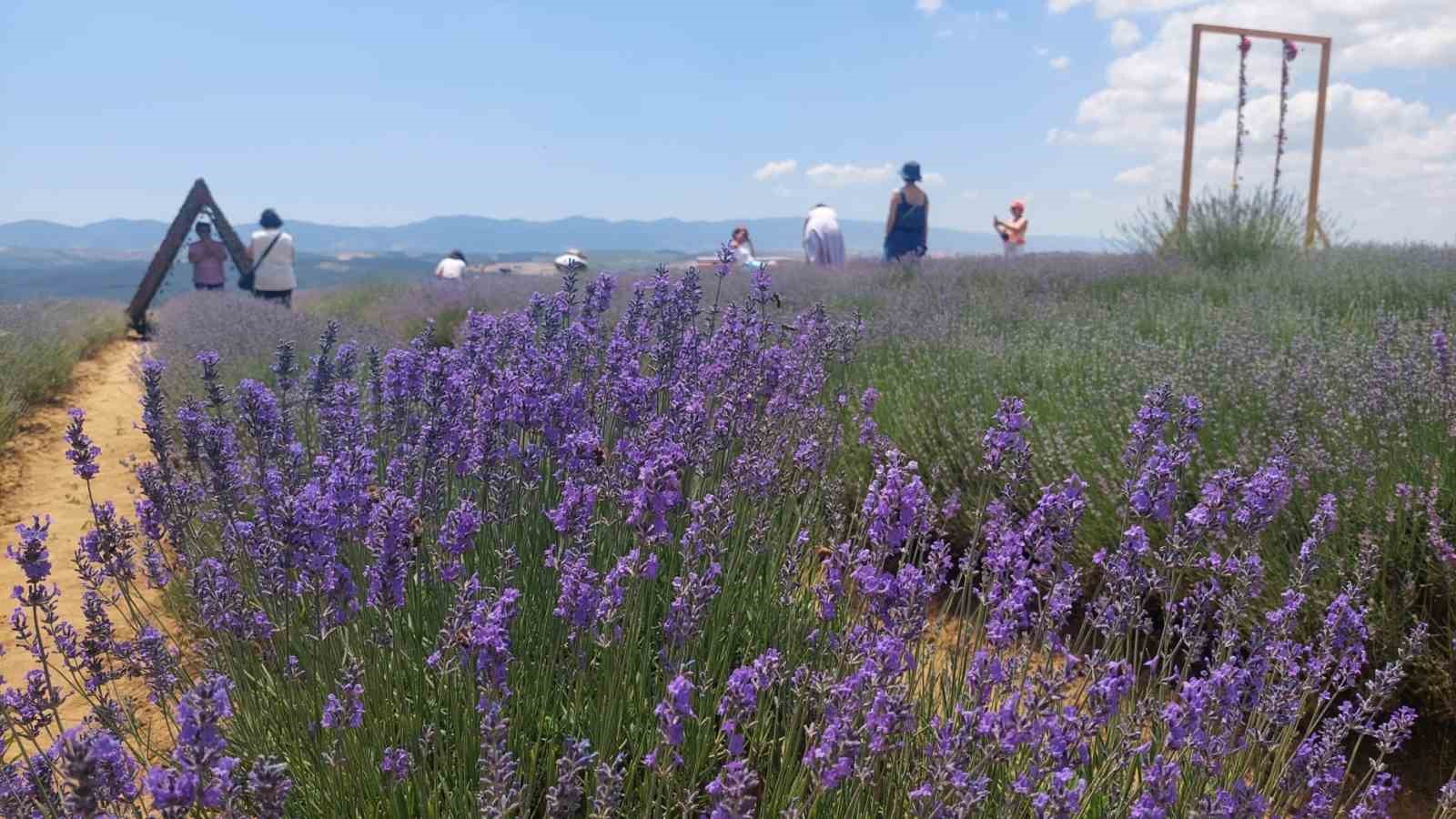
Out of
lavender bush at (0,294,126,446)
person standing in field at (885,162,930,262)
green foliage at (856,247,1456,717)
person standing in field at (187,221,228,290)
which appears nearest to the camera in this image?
green foliage at (856,247,1456,717)

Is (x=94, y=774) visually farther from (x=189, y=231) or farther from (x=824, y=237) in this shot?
(x=189, y=231)

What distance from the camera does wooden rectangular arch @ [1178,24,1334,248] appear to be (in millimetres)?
12312

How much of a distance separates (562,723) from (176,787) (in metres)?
0.99

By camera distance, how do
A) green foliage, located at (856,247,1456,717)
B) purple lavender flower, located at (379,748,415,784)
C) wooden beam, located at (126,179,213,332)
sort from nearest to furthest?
1. purple lavender flower, located at (379,748,415,784)
2. green foliage, located at (856,247,1456,717)
3. wooden beam, located at (126,179,213,332)

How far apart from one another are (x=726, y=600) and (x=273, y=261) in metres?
11.0

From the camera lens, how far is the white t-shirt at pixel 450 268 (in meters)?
13.8

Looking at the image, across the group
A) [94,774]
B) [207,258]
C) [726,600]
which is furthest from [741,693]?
[207,258]

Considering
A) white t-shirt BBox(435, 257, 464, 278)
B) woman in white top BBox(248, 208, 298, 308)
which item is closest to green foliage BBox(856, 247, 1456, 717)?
woman in white top BBox(248, 208, 298, 308)

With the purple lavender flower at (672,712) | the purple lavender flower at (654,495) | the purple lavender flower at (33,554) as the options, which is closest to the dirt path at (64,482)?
the purple lavender flower at (33,554)

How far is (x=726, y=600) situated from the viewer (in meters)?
2.44

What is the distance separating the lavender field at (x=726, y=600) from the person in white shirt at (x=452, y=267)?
9.90 meters

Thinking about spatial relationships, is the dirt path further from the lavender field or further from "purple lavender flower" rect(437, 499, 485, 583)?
"purple lavender flower" rect(437, 499, 485, 583)

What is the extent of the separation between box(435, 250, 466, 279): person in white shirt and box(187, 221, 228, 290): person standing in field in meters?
2.80

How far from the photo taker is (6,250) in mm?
166750
